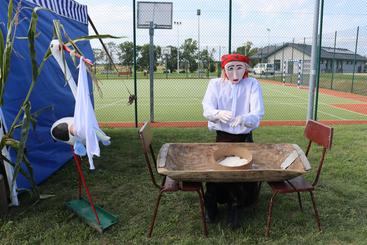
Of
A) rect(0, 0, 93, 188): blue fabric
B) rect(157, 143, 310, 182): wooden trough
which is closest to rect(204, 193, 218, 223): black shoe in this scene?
rect(157, 143, 310, 182): wooden trough

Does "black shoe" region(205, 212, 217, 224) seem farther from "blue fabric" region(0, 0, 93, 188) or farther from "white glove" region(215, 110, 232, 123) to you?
"blue fabric" region(0, 0, 93, 188)

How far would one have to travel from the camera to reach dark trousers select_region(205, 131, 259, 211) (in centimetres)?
327

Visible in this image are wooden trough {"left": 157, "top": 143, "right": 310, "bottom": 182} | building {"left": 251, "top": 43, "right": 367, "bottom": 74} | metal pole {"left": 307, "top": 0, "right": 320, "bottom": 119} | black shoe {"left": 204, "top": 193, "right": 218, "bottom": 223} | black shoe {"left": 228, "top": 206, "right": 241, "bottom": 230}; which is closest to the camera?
wooden trough {"left": 157, "top": 143, "right": 310, "bottom": 182}

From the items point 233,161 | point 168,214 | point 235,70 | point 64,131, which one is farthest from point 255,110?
point 64,131

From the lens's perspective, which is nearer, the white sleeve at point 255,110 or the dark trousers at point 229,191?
the white sleeve at point 255,110

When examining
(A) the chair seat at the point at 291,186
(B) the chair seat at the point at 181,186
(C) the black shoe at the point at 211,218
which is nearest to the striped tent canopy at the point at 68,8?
(B) the chair seat at the point at 181,186

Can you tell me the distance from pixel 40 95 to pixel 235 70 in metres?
2.36

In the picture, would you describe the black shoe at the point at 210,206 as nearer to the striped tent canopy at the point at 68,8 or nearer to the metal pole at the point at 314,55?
the striped tent canopy at the point at 68,8

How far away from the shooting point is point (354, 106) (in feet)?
38.8

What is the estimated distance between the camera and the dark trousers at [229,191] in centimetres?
327

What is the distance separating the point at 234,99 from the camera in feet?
10.7

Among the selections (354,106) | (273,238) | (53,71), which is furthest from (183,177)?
(354,106)

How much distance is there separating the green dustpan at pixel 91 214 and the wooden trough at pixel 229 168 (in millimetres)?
799

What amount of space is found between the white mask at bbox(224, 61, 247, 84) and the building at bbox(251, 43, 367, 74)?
682 inches
